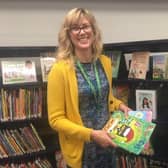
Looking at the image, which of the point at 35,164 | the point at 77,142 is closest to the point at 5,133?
the point at 35,164

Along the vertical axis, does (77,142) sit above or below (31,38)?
below

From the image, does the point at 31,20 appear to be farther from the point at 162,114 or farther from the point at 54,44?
the point at 162,114

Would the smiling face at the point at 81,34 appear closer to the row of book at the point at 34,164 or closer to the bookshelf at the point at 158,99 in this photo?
the bookshelf at the point at 158,99

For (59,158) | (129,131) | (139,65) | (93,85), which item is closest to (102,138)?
(129,131)

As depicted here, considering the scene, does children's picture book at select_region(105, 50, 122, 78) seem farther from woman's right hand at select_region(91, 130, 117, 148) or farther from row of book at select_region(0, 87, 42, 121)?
woman's right hand at select_region(91, 130, 117, 148)

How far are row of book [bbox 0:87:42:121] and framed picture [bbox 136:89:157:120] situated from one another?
2.53 ft

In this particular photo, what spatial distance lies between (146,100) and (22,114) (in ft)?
3.15

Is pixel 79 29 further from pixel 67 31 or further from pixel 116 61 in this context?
pixel 116 61

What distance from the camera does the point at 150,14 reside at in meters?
3.33

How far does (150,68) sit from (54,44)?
0.89 meters

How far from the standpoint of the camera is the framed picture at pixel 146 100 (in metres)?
2.62

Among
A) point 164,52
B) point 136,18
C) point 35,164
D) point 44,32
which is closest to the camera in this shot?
point 164,52

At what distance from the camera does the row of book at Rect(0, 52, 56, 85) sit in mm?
2691

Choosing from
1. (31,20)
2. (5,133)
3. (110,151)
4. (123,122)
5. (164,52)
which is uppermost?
(31,20)
